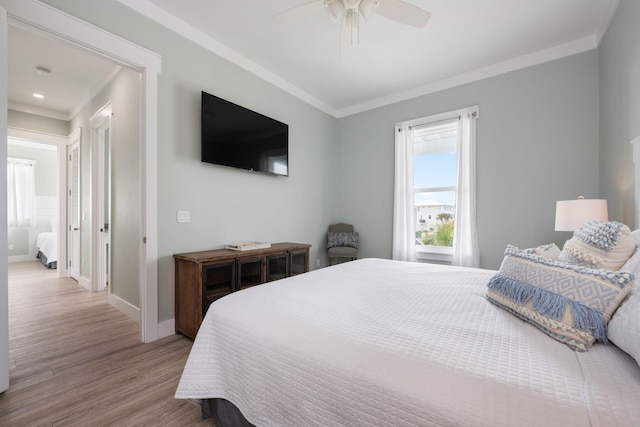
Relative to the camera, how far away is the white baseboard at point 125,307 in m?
2.79

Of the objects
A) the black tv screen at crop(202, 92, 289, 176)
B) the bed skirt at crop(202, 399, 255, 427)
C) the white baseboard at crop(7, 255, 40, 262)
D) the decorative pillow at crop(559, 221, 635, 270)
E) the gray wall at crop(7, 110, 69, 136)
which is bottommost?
the white baseboard at crop(7, 255, 40, 262)

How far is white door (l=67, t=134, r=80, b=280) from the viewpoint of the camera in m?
4.18

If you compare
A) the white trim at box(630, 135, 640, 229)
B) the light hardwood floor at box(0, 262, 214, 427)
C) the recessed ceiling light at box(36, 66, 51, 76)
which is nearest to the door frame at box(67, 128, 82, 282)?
the recessed ceiling light at box(36, 66, 51, 76)

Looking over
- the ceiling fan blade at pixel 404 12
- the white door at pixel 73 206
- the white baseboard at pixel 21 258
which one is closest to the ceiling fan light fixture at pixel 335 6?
the ceiling fan blade at pixel 404 12

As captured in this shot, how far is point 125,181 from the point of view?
2.96 metres

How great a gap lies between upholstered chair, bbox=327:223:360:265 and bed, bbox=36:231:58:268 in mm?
5079

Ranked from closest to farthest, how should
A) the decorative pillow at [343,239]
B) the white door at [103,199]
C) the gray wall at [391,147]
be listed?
the gray wall at [391,147] → the white door at [103,199] → the decorative pillow at [343,239]

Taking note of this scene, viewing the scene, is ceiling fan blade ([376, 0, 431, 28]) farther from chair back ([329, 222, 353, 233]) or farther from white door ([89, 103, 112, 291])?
white door ([89, 103, 112, 291])

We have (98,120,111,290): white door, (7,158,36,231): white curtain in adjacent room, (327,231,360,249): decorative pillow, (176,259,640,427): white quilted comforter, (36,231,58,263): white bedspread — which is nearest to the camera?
(176,259,640,427): white quilted comforter

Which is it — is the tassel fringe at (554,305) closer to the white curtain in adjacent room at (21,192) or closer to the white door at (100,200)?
the white door at (100,200)

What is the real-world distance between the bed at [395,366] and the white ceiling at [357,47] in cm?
249

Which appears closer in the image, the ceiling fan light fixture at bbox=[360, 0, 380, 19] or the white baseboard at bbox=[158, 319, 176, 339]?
the ceiling fan light fixture at bbox=[360, 0, 380, 19]

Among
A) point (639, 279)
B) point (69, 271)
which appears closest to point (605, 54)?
point (639, 279)

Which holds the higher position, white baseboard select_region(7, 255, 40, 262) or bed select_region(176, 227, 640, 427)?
bed select_region(176, 227, 640, 427)
